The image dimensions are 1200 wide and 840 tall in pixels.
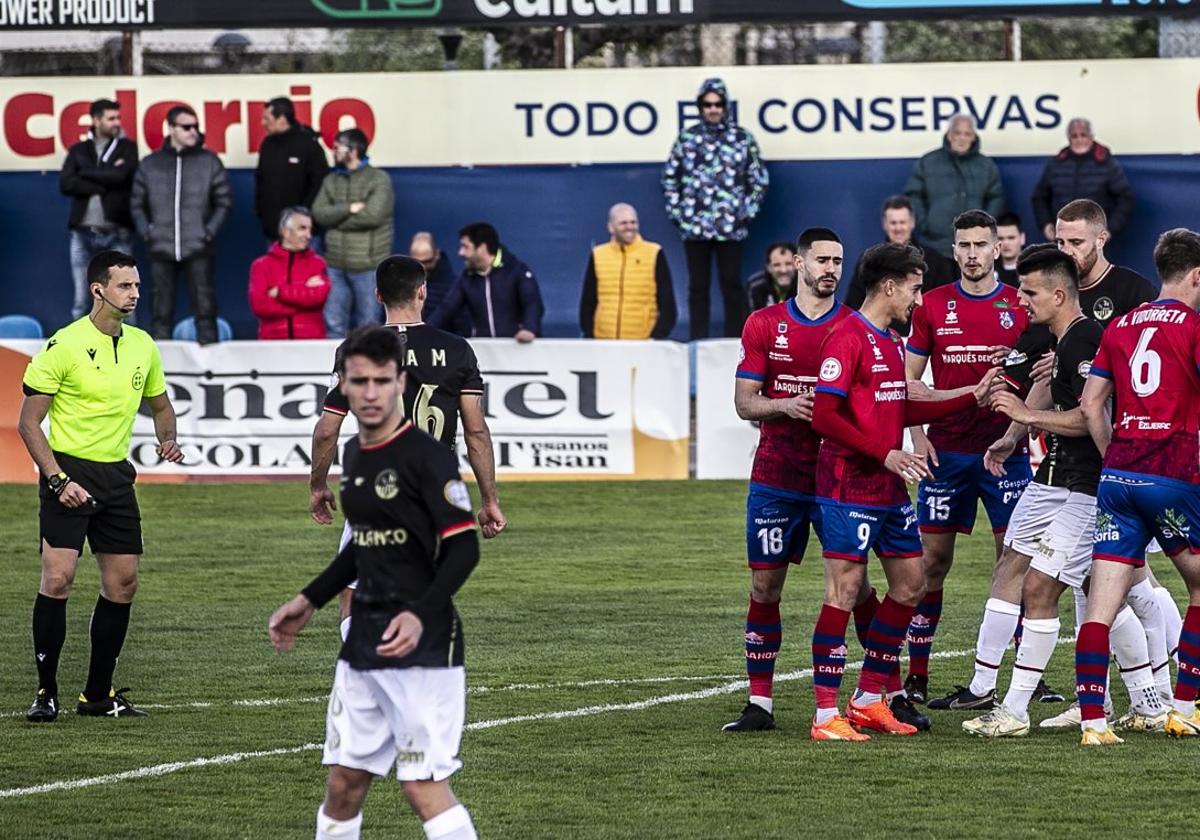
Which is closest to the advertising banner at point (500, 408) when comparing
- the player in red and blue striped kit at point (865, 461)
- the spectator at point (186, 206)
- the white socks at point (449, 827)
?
the spectator at point (186, 206)

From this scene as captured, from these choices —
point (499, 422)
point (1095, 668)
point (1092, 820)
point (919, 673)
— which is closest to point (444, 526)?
point (1092, 820)

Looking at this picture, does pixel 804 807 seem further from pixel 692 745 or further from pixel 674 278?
pixel 674 278

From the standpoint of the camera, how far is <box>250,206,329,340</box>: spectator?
19.5 meters

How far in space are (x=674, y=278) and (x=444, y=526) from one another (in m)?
15.1

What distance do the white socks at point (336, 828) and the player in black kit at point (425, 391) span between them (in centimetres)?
269

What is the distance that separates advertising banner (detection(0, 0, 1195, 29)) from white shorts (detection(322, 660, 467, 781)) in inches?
560

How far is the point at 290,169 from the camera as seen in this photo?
20375 mm

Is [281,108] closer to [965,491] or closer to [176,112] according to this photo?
[176,112]

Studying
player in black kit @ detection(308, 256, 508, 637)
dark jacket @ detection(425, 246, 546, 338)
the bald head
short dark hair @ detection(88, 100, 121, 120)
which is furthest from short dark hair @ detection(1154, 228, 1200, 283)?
short dark hair @ detection(88, 100, 121, 120)

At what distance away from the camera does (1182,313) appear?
925cm

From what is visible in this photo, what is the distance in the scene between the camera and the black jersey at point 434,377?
9680 millimetres

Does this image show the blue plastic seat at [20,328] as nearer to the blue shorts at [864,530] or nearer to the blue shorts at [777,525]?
the blue shorts at [777,525]

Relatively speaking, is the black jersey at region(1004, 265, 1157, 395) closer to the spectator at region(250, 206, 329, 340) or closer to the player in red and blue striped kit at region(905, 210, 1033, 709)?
the player in red and blue striped kit at region(905, 210, 1033, 709)

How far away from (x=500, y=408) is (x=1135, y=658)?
376 inches
